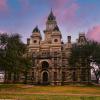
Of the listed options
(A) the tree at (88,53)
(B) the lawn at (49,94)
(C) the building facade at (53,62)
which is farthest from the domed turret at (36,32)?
(B) the lawn at (49,94)

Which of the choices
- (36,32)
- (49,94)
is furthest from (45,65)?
(49,94)

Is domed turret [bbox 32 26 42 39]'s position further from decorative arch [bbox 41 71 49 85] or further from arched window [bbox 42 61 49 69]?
decorative arch [bbox 41 71 49 85]

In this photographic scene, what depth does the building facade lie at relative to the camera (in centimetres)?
8356

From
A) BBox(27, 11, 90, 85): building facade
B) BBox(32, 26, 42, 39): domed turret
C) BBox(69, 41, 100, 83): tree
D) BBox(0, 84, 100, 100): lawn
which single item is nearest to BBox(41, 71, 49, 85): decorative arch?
BBox(27, 11, 90, 85): building facade

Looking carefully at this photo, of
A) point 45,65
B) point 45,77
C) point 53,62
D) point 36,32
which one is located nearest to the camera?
point 53,62

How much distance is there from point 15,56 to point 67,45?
33.5m

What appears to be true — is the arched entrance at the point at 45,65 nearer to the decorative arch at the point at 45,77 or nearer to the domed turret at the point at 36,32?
the decorative arch at the point at 45,77

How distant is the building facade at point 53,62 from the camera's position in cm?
8356

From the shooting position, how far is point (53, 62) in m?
84.0

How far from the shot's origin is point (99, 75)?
77.4m

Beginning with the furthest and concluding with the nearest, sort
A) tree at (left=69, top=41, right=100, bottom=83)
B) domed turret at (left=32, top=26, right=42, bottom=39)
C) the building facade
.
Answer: domed turret at (left=32, top=26, right=42, bottom=39) → the building facade → tree at (left=69, top=41, right=100, bottom=83)

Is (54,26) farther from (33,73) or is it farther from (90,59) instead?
(90,59)

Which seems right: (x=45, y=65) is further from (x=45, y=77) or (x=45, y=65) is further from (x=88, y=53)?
(x=88, y=53)

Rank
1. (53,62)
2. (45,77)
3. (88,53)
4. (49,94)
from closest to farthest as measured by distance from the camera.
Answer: (49,94), (88,53), (53,62), (45,77)
